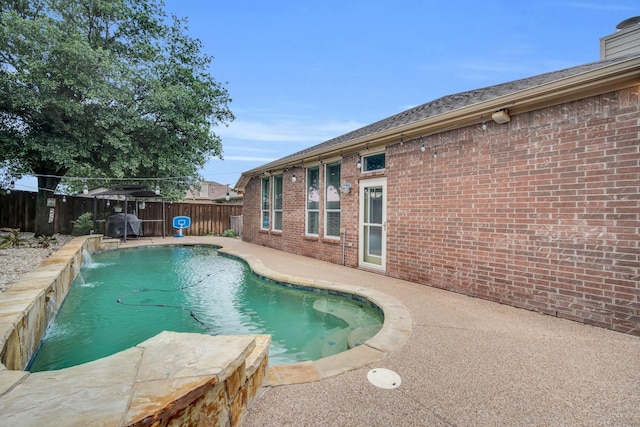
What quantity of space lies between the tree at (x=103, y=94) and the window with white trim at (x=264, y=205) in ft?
9.99

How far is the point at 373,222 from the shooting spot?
241 inches

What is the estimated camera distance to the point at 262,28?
10.1 m

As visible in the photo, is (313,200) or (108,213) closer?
(313,200)

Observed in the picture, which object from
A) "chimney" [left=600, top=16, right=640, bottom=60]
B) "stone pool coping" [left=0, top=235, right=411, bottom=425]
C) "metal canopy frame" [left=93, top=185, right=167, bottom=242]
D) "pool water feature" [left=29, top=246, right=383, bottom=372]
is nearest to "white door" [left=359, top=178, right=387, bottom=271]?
"pool water feature" [left=29, top=246, right=383, bottom=372]

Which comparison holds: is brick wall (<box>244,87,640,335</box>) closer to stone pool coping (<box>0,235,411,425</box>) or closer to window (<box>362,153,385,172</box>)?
window (<box>362,153,385,172</box>)

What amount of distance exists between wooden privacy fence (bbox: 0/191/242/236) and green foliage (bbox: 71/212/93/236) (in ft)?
1.48

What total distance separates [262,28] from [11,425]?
11420mm

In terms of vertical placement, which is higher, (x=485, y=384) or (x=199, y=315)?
(x=485, y=384)

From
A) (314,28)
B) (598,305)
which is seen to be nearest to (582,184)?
(598,305)

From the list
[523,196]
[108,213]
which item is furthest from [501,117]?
[108,213]

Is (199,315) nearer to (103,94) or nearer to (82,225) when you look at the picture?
(103,94)

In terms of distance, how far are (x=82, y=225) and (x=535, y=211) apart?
1385 centimetres

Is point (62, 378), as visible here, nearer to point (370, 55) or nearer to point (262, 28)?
point (262, 28)

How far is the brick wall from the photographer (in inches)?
122
